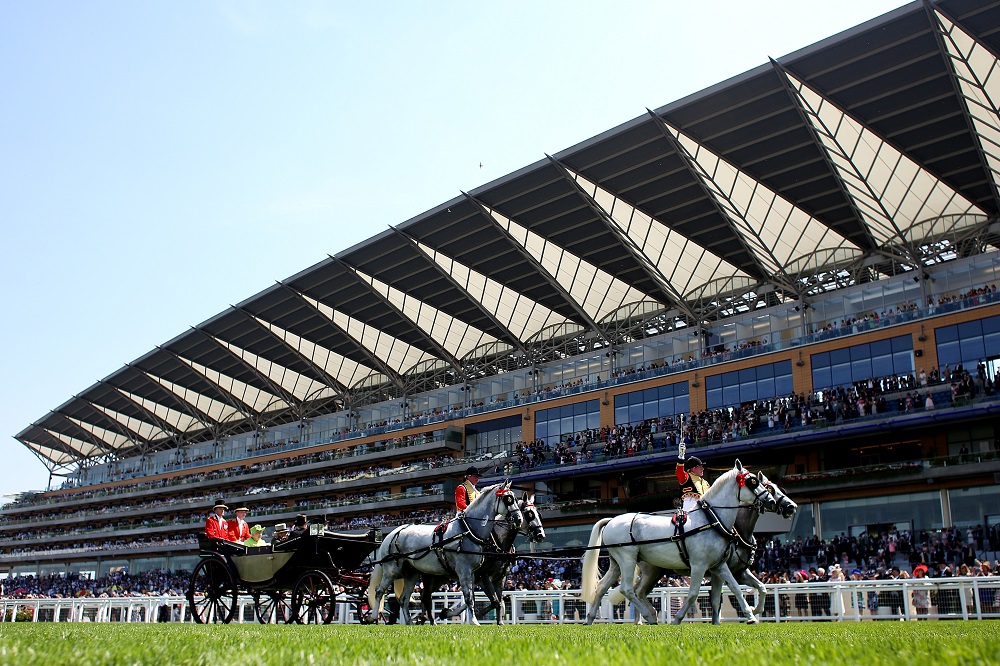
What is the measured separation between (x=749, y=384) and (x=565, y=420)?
44.6ft

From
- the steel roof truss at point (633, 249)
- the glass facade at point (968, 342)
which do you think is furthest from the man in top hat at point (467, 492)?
the glass facade at point (968, 342)

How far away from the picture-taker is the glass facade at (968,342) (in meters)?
41.1

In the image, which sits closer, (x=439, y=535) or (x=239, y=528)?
(x=439, y=535)

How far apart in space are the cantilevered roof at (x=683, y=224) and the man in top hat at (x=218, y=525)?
2944cm

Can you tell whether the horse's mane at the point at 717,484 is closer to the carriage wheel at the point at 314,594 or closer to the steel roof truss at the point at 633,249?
the carriage wheel at the point at 314,594

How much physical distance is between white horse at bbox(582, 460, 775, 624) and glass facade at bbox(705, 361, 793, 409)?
3542 cm

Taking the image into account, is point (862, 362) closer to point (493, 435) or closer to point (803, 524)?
point (803, 524)

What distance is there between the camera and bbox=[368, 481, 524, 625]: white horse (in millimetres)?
14594

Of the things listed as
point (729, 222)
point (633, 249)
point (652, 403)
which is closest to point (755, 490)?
point (729, 222)

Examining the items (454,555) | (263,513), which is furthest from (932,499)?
(263,513)

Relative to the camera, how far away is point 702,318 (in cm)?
5381

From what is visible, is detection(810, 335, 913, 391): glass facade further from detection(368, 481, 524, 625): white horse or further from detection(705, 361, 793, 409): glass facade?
detection(368, 481, 524, 625): white horse

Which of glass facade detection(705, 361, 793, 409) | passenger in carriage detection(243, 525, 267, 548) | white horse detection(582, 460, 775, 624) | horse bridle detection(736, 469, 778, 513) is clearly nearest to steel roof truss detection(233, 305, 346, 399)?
glass facade detection(705, 361, 793, 409)

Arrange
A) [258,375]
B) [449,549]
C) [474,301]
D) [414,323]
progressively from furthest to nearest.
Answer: [258,375] < [414,323] < [474,301] < [449,549]
